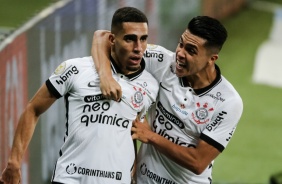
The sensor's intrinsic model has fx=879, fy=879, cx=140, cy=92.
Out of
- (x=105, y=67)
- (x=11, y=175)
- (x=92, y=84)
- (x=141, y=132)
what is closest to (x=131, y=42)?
(x=105, y=67)

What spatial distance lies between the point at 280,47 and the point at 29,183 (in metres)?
8.46

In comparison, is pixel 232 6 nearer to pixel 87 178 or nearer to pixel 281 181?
pixel 281 181

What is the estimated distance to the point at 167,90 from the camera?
21.2 ft

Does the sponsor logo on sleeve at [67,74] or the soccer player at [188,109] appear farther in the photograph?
the soccer player at [188,109]

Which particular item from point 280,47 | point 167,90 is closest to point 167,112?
point 167,90

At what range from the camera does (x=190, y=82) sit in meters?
6.45

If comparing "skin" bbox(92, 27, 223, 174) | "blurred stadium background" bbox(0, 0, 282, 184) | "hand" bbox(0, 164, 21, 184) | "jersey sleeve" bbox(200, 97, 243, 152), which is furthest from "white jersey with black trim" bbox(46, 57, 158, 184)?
"blurred stadium background" bbox(0, 0, 282, 184)

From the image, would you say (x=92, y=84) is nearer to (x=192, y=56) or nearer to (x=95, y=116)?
(x=95, y=116)

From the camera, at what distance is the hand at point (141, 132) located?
6195 millimetres

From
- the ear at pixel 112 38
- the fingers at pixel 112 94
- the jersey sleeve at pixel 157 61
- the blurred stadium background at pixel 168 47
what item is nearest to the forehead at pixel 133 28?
the ear at pixel 112 38

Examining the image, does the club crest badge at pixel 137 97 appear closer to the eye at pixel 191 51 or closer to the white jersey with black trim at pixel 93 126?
the white jersey with black trim at pixel 93 126

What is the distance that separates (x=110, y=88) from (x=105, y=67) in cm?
20

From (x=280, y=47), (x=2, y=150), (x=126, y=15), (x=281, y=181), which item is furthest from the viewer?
(x=280, y=47)

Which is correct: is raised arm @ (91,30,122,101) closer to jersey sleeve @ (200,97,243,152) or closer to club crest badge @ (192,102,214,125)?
club crest badge @ (192,102,214,125)
